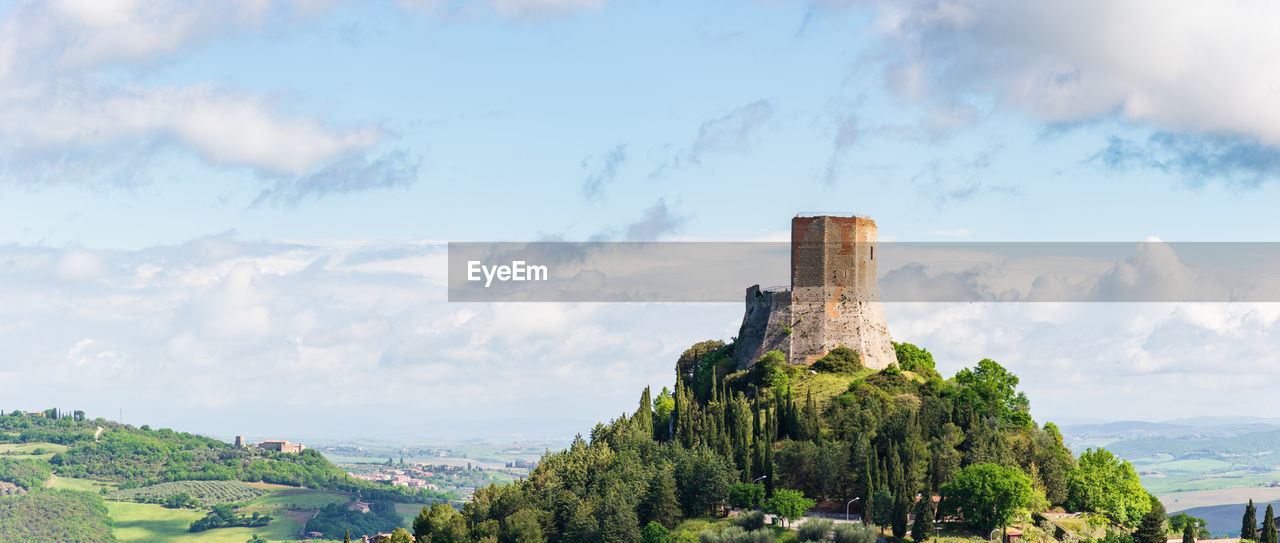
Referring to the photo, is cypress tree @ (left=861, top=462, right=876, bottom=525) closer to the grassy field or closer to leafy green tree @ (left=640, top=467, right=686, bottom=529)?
leafy green tree @ (left=640, top=467, right=686, bottom=529)

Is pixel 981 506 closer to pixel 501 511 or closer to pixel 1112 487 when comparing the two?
pixel 1112 487

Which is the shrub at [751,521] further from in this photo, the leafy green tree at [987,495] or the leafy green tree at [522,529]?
the leafy green tree at [522,529]

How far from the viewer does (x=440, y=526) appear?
297 feet

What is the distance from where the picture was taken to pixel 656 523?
264 feet

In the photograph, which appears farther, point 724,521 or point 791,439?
point 791,439

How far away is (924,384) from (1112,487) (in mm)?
17889

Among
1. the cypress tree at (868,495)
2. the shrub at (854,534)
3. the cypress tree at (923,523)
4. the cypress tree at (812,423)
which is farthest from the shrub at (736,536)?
the cypress tree at (812,423)

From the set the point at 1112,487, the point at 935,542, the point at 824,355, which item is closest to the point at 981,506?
the point at 935,542

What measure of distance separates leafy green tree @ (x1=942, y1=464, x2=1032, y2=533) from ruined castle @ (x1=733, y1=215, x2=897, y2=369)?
29.1 metres

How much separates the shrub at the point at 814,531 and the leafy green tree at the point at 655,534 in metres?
8.95

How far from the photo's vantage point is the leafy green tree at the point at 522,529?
83.1 metres

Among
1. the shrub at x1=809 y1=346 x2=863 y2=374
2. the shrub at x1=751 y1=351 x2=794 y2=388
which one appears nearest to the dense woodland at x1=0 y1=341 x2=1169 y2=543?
the shrub at x1=751 y1=351 x2=794 y2=388

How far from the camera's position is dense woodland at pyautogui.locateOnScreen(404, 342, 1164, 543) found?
260 ft

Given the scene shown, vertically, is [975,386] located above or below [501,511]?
above
